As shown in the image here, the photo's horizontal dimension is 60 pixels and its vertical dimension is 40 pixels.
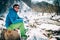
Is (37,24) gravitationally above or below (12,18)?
below

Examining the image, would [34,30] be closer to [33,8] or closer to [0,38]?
[33,8]

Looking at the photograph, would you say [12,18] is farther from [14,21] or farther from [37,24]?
[37,24]

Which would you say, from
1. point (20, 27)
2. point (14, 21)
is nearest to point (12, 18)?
point (14, 21)

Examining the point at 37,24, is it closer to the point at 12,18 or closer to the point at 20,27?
the point at 20,27

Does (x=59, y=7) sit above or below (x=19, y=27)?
above

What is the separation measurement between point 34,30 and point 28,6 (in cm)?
38

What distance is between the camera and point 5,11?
2.63 metres

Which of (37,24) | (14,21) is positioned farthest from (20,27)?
(37,24)

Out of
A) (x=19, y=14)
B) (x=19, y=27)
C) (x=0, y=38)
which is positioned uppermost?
(x=19, y=14)

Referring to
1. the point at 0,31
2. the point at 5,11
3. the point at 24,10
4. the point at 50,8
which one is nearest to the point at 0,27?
the point at 0,31

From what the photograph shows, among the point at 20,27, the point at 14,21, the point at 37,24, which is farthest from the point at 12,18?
the point at 37,24

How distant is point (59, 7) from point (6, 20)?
83 cm

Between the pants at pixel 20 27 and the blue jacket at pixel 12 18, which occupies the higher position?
the blue jacket at pixel 12 18

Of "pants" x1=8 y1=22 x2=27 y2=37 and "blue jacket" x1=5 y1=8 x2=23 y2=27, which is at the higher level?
"blue jacket" x1=5 y1=8 x2=23 y2=27
